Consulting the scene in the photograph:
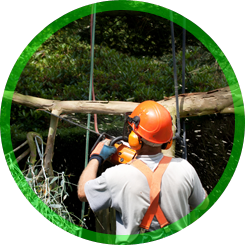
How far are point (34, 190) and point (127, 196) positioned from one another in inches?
40.6

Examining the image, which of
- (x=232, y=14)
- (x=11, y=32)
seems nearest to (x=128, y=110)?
(x=232, y=14)

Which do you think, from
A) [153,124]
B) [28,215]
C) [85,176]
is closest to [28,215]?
[28,215]

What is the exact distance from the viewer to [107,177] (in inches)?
60.3

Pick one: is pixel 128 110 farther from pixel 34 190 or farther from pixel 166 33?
pixel 166 33

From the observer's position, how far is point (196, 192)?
1.70m

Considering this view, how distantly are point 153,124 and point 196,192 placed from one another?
1.77 feet

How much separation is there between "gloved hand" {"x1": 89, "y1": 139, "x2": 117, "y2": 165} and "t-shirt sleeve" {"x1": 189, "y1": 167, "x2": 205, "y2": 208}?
0.65 metres

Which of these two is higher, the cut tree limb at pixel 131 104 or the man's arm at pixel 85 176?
the cut tree limb at pixel 131 104

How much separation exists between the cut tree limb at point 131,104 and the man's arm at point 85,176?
86 cm

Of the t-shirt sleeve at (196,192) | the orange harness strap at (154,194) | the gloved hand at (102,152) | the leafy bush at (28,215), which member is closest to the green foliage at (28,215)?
the leafy bush at (28,215)

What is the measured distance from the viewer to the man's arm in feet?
5.59

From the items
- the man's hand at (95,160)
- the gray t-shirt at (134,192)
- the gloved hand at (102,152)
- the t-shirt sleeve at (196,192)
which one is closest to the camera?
the gray t-shirt at (134,192)
